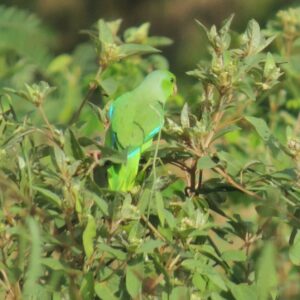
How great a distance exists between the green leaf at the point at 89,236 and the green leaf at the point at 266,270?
0.39 metres

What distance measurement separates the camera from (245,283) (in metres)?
2.62

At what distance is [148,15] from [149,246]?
7.34 metres

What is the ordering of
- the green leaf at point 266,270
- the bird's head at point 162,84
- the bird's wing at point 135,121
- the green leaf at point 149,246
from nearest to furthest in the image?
the green leaf at point 266,270, the green leaf at point 149,246, the bird's wing at point 135,121, the bird's head at point 162,84

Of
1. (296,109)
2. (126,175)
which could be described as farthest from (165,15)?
(126,175)

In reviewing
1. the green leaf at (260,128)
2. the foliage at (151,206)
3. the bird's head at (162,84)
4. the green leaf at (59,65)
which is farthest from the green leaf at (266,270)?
the green leaf at (59,65)

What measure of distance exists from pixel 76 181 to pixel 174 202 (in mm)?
289

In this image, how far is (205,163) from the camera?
2.53 meters

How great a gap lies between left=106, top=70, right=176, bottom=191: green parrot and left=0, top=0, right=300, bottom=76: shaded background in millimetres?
5248

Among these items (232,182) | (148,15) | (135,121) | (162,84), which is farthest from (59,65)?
(148,15)

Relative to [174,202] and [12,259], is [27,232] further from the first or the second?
[174,202]

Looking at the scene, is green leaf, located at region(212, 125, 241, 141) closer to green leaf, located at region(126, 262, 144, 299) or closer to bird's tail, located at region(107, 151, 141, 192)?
bird's tail, located at region(107, 151, 141, 192)

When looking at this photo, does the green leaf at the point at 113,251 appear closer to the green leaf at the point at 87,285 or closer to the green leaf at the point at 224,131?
the green leaf at the point at 87,285

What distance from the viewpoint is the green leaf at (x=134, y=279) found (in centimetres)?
238

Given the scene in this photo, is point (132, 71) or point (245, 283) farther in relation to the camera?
point (132, 71)
